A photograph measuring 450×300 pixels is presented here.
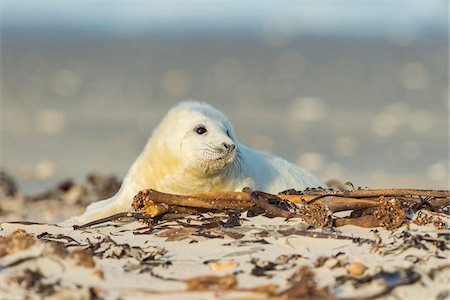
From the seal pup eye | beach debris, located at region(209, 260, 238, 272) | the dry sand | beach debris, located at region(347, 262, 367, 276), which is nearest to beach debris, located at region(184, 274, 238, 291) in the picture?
the dry sand

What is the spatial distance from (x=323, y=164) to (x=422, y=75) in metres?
13.6

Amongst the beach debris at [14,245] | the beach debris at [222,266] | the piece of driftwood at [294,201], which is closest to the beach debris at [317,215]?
the piece of driftwood at [294,201]

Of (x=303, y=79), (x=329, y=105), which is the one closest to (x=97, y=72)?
(x=303, y=79)

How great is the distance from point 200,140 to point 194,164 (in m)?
0.17

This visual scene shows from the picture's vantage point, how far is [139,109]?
22.5 metres

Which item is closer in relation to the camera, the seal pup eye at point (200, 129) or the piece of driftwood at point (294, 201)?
the piece of driftwood at point (294, 201)

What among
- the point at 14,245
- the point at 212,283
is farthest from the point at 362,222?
the point at 14,245

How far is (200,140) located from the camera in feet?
22.6

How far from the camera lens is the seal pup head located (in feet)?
22.2

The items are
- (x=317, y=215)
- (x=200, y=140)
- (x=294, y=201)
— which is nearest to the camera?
(x=317, y=215)

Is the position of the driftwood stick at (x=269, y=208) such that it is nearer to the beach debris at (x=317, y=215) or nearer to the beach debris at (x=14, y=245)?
the beach debris at (x=317, y=215)

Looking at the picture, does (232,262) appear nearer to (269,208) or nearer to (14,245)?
(269,208)

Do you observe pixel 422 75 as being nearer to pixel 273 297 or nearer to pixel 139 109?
pixel 139 109

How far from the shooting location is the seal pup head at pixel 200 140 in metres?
6.76
